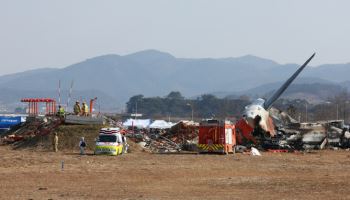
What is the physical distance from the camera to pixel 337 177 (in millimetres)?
34906

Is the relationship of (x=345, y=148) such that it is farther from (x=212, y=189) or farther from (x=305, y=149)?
(x=212, y=189)

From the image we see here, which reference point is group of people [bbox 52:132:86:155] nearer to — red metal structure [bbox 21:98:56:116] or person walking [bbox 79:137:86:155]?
person walking [bbox 79:137:86:155]

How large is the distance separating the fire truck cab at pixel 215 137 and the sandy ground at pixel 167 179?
10530 millimetres

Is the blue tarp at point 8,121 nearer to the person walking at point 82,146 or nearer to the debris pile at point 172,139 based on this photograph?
the debris pile at point 172,139

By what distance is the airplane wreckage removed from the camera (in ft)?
225

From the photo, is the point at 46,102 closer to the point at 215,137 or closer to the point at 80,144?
the point at 80,144

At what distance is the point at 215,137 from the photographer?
195ft

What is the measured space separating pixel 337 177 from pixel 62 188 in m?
13.1

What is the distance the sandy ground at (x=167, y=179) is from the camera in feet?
87.7

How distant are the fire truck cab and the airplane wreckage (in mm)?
7856

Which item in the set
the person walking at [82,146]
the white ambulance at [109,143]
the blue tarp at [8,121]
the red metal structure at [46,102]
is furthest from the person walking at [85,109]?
the blue tarp at [8,121]

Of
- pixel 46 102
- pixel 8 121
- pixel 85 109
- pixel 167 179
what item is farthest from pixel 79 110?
pixel 8 121

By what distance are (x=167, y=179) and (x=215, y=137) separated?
25.6 metres

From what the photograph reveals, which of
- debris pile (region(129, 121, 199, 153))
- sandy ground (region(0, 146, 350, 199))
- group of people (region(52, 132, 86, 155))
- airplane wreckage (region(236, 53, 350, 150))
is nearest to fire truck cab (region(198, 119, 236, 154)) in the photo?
debris pile (region(129, 121, 199, 153))
